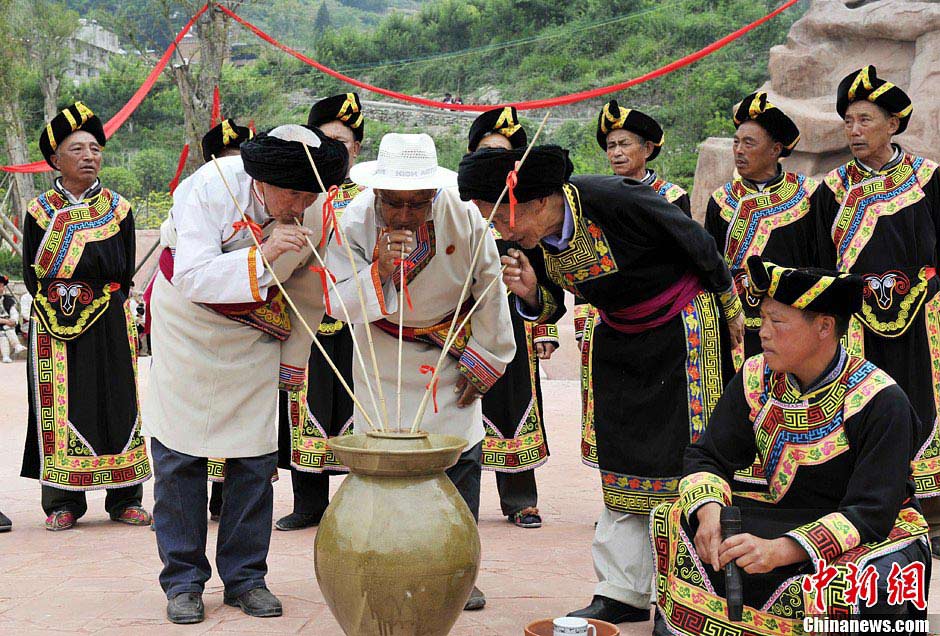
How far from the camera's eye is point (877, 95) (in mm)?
4926

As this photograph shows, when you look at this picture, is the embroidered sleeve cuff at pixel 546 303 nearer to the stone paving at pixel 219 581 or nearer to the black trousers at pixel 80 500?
the stone paving at pixel 219 581

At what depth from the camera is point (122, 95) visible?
35.0m

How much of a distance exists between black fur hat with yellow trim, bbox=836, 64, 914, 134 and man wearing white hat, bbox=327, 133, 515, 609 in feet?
6.83

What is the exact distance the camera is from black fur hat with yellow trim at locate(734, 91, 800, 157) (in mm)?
5516

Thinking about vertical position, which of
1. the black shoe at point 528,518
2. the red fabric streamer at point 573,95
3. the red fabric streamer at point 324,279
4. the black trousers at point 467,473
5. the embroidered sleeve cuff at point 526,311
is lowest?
the black shoe at point 528,518

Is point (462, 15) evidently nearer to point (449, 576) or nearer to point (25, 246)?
point (25, 246)

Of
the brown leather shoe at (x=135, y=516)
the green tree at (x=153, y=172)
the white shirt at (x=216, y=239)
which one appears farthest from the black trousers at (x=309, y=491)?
the green tree at (x=153, y=172)

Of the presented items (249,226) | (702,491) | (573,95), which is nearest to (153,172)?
(573,95)

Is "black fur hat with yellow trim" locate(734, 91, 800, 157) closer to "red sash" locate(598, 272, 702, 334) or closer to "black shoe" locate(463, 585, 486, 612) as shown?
"red sash" locate(598, 272, 702, 334)

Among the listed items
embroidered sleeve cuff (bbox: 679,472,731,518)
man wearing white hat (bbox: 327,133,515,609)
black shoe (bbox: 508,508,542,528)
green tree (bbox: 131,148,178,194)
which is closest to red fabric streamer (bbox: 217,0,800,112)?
black shoe (bbox: 508,508,542,528)

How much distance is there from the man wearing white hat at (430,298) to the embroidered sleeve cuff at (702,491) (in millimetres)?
826

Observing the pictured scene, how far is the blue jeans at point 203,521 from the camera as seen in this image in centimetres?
373

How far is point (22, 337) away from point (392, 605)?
14.2m

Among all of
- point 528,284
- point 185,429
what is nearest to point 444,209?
point 528,284
